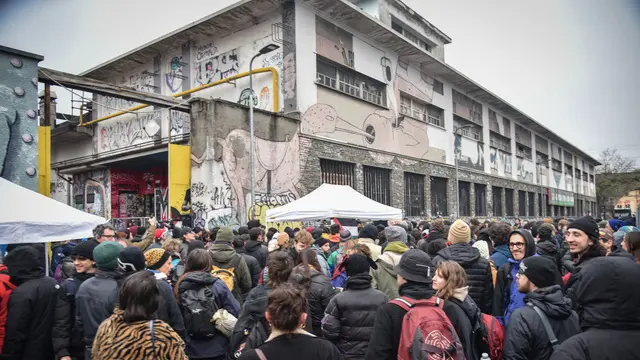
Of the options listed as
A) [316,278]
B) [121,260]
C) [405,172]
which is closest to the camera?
[121,260]

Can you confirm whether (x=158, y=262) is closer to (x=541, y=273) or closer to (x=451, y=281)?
(x=451, y=281)

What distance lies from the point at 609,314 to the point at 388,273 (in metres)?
3.07

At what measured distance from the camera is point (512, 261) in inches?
179

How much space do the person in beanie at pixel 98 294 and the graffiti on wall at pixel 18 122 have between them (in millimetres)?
7369

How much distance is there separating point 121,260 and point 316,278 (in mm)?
1826

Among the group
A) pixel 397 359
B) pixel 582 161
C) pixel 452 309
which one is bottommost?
pixel 397 359

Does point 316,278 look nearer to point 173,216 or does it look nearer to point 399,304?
point 399,304

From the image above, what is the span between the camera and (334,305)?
147 inches

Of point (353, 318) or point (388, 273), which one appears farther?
point (388, 273)

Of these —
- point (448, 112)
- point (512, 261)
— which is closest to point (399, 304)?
point (512, 261)

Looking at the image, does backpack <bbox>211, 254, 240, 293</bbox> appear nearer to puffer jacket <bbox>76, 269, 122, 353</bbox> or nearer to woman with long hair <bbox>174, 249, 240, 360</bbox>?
woman with long hair <bbox>174, 249, 240, 360</bbox>

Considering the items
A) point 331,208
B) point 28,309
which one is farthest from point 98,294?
point 331,208

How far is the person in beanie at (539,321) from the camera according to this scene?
9.43 ft

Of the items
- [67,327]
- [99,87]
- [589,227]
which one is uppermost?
[99,87]
